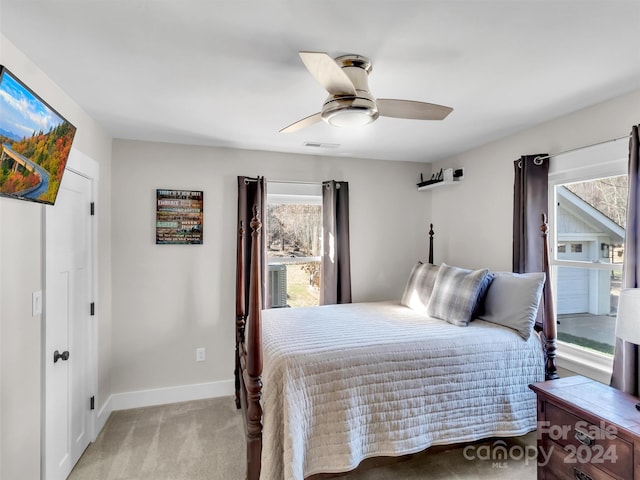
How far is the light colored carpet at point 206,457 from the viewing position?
6.82ft

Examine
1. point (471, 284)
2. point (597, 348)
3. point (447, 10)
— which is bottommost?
point (597, 348)

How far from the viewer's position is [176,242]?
121 inches

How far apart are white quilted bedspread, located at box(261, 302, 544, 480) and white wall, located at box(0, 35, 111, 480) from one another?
112 centimetres

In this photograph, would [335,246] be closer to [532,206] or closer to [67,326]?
[532,206]

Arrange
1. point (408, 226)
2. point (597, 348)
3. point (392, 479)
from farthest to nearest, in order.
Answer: point (408, 226), point (597, 348), point (392, 479)

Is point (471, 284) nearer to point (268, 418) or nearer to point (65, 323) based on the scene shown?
point (268, 418)

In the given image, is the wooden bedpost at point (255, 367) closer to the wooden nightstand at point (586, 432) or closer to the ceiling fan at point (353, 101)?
the ceiling fan at point (353, 101)

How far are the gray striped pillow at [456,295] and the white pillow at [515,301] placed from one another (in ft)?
0.37

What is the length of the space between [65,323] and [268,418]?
145 centimetres

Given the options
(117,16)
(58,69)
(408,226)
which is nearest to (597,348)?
(408,226)

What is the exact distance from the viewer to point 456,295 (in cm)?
257

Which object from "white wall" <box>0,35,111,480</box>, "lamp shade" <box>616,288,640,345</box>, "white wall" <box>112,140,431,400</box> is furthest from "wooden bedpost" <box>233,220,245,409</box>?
"lamp shade" <box>616,288,640,345</box>

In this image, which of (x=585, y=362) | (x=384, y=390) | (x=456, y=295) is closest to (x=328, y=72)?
(x=384, y=390)

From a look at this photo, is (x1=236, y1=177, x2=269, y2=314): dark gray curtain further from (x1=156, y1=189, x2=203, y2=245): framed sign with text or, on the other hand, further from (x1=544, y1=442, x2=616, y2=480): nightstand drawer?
(x1=544, y1=442, x2=616, y2=480): nightstand drawer
